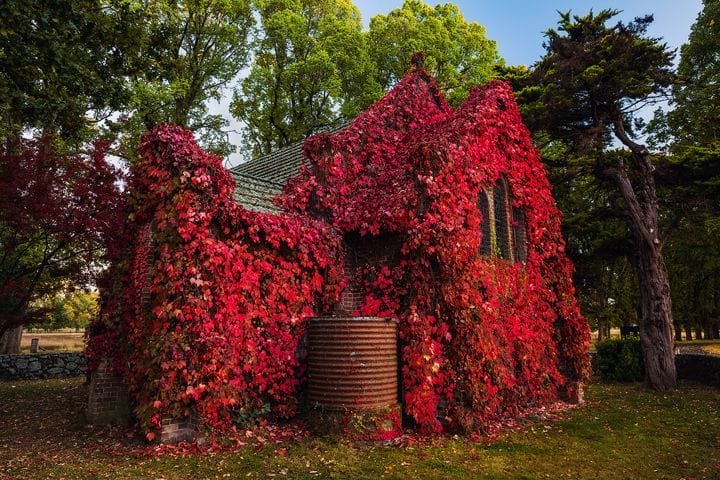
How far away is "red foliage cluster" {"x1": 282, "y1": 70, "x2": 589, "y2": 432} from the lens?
8352mm

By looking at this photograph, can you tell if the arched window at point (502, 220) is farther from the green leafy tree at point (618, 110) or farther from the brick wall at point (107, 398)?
the brick wall at point (107, 398)

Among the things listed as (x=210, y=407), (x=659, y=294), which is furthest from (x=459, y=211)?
(x=659, y=294)

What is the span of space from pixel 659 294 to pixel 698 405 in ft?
12.9

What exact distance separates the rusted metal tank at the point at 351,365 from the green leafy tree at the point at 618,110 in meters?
10.3

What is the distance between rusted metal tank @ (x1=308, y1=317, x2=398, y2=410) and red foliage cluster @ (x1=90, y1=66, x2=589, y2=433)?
1.71 feet

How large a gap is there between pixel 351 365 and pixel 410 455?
1.72 meters

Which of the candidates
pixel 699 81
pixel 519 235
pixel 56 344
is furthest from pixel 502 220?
pixel 56 344

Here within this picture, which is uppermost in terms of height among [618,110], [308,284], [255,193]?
[618,110]

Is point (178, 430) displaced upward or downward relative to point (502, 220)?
downward

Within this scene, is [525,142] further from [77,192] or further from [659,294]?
[77,192]

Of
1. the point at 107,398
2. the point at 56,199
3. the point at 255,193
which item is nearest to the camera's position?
the point at 107,398

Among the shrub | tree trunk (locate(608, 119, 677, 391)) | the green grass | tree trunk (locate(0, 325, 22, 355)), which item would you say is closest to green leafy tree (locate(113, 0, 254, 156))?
tree trunk (locate(0, 325, 22, 355))

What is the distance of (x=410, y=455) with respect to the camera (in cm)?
690

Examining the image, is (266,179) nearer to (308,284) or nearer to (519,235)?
(308,284)
